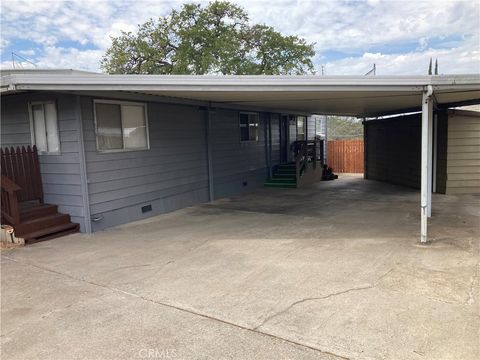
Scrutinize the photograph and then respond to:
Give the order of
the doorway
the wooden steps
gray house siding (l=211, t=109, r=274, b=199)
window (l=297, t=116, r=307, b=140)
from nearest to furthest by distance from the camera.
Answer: the wooden steps
gray house siding (l=211, t=109, r=274, b=199)
the doorway
window (l=297, t=116, r=307, b=140)

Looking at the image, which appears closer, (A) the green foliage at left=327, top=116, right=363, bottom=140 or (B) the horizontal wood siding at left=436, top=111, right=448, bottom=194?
(B) the horizontal wood siding at left=436, top=111, right=448, bottom=194

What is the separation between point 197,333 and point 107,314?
3.23 feet

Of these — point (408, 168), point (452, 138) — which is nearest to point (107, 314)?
point (452, 138)

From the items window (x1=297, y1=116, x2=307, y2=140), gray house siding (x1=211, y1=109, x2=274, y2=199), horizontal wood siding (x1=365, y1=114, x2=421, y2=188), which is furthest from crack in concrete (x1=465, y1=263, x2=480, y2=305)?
window (x1=297, y1=116, x2=307, y2=140)

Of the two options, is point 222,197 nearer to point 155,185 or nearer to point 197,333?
→ point 155,185

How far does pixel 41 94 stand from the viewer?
22.3 feet

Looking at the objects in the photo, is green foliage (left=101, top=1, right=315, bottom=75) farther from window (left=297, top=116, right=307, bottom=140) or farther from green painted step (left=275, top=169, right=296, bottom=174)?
green painted step (left=275, top=169, right=296, bottom=174)

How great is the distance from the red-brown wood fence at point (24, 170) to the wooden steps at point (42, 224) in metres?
0.26

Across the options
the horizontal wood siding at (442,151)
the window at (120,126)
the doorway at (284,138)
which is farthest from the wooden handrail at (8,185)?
the horizontal wood siding at (442,151)

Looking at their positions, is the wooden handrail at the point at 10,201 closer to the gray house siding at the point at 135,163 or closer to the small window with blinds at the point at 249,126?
the gray house siding at the point at 135,163

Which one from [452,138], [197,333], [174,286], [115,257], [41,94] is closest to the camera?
[197,333]

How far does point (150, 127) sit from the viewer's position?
8148 mm

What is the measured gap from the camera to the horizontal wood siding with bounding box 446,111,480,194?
1014 centimetres

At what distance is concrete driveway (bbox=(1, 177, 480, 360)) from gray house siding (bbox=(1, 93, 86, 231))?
79 cm
